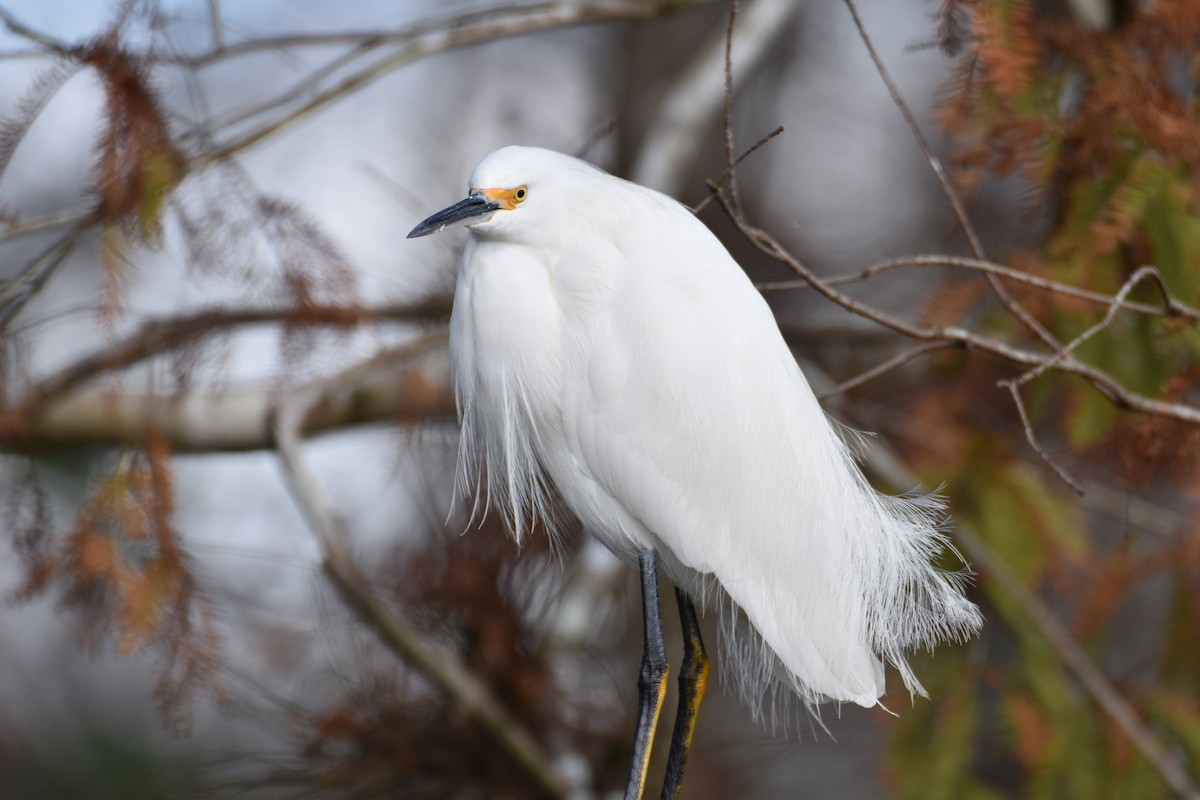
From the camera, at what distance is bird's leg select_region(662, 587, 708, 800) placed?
1.25m

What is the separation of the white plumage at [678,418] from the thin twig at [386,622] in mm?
916

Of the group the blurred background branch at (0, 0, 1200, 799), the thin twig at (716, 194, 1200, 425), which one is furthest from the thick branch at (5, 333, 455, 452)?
the thin twig at (716, 194, 1200, 425)

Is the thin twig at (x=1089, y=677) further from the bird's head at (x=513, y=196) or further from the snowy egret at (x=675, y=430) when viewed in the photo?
the bird's head at (x=513, y=196)

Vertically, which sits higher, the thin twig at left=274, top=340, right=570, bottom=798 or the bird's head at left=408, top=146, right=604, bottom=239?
the bird's head at left=408, top=146, right=604, bottom=239

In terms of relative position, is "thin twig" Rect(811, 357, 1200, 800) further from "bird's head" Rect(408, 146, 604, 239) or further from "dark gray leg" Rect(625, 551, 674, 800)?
"bird's head" Rect(408, 146, 604, 239)

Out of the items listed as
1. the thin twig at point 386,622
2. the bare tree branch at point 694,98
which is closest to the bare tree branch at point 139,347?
the thin twig at point 386,622

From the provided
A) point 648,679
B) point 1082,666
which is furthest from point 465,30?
point 1082,666

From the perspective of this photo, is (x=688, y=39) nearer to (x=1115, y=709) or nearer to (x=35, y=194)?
(x=35, y=194)

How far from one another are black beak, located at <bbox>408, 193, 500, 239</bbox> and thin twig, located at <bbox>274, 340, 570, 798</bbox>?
1132mm

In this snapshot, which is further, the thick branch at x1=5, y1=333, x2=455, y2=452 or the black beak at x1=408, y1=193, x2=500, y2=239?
the thick branch at x1=5, y1=333, x2=455, y2=452

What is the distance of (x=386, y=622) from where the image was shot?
84.5 inches

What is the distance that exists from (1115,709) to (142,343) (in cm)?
218

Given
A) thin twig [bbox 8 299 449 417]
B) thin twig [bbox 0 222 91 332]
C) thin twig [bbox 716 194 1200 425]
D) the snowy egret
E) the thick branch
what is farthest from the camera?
the thick branch

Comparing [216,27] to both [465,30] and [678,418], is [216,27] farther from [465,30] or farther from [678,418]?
[678,418]
